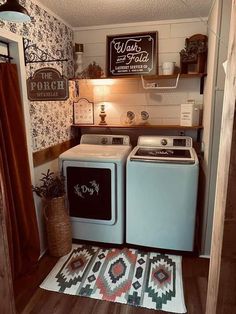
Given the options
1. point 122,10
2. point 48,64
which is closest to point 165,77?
point 122,10

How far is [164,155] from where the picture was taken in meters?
2.39

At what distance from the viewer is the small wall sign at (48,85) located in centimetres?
170

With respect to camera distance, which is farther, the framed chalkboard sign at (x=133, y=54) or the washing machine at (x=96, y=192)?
the framed chalkboard sign at (x=133, y=54)

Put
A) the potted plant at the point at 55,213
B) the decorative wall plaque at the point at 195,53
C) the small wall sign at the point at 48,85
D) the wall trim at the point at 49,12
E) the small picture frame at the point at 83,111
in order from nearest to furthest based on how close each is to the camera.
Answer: the small wall sign at the point at 48,85, the wall trim at the point at 49,12, the potted plant at the point at 55,213, the decorative wall plaque at the point at 195,53, the small picture frame at the point at 83,111

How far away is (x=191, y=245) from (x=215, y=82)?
4.93ft

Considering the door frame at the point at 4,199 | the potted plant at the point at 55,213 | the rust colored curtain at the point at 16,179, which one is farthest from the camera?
the potted plant at the point at 55,213

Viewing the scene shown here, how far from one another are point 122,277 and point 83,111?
75.3 inches

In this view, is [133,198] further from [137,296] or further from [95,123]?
[95,123]

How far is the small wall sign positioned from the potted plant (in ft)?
2.88

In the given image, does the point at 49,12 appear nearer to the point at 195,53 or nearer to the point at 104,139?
the point at 104,139

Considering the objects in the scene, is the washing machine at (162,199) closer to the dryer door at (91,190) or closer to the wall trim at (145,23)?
the dryer door at (91,190)

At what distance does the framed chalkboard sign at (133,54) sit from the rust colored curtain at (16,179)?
51.6 inches

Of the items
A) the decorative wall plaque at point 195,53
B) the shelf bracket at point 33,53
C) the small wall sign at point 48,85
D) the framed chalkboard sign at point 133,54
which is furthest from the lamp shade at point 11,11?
the decorative wall plaque at point 195,53

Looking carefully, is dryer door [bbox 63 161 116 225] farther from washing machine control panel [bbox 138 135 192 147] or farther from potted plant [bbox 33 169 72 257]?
washing machine control panel [bbox 138 135 192 147]
